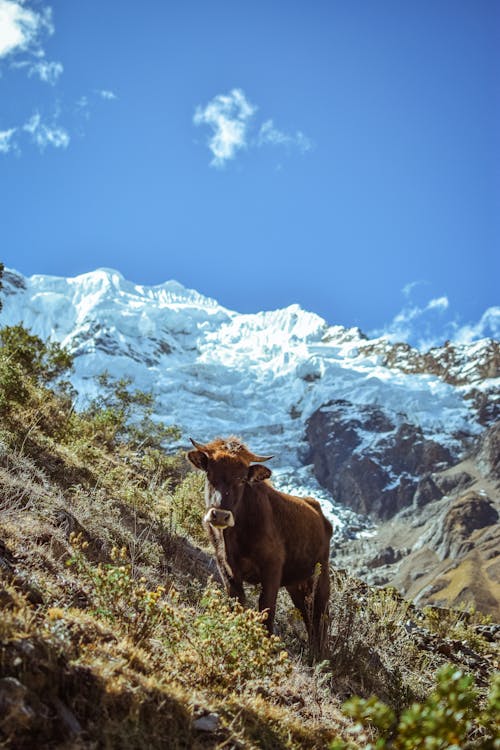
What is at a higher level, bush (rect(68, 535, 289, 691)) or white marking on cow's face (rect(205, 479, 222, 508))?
white marking on cow's face (rect(205, 479, 222, 508))

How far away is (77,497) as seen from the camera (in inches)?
324

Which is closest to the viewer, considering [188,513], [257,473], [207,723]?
[207,723]

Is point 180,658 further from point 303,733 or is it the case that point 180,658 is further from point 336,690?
point 336,690

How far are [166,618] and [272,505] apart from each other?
331cm

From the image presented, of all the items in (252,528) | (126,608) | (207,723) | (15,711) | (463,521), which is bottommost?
(207,723)

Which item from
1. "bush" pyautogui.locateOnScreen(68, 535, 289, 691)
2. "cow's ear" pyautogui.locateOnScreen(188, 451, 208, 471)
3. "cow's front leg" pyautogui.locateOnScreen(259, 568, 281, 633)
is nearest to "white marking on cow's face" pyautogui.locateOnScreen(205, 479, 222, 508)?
"cow's ear" pyautogui.locateOnScreen(188, 451, 208, 471)

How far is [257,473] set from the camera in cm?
732

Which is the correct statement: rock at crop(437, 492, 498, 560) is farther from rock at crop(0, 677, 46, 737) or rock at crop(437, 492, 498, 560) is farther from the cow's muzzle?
rock at crop(0, 677, 46, 737)

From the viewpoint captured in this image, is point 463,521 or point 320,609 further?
point 463,521

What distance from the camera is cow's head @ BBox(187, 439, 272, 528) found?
6730 millimetres

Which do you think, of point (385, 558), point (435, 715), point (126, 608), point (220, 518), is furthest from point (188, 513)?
point (385, 558)

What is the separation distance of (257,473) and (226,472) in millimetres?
565

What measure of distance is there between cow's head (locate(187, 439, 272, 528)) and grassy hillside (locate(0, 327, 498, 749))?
103cm

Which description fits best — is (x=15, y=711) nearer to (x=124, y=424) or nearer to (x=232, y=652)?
(x=232, y=652)
